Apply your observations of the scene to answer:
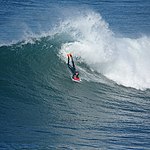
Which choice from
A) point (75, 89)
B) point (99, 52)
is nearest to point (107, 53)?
point (99, 52)

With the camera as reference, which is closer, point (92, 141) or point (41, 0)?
point (92, 141)

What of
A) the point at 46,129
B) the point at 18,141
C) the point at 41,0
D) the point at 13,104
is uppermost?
the point at 41,0

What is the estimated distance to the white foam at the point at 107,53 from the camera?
28.8 meters

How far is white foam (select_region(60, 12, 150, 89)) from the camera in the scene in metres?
28.8

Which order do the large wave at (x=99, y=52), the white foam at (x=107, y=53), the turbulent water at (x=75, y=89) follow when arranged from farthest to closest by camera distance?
the white foam at (x=107, y=53) < the large wave at (x=99, y=52) < the turbulent water at (x=75, y=89)

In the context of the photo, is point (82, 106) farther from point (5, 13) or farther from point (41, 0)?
point (41, 0)

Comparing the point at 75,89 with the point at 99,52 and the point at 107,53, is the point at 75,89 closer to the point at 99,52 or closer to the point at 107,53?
the point at 99,52

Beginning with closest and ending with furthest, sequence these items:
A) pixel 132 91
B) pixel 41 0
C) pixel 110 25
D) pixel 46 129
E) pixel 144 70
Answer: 1. pixel 46 129
2. pixel 132 91
3. pixel 144 70
4. pixel 110 25
5. pixel 41 0

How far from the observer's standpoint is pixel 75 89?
25.8 metres

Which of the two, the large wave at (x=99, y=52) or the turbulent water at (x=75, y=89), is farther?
the large wave at (x=99, y=52)

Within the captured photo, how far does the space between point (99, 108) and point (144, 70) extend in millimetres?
6762

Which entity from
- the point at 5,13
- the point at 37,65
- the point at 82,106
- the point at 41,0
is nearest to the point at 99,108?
the point at 82,106

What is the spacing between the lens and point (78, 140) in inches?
766

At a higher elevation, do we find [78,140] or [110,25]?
[110,25]
